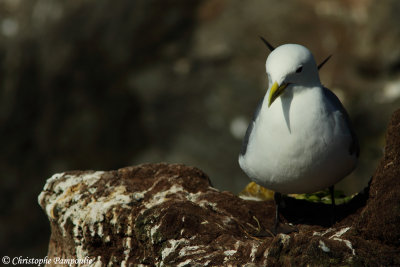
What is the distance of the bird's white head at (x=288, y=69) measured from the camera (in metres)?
4.61

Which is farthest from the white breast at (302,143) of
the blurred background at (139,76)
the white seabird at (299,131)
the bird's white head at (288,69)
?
the blurred background at (139,76)

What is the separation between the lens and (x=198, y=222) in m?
4.85

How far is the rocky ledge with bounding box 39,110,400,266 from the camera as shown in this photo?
12.7ft

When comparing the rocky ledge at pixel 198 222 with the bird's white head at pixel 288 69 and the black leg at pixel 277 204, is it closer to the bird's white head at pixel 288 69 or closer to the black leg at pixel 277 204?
the black leg at pixel 277 204

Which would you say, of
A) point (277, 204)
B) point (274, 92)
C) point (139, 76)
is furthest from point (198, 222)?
point (139, 76)

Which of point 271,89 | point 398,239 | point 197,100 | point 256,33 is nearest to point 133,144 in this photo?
point 197,100

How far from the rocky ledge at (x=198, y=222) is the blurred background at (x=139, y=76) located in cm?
694

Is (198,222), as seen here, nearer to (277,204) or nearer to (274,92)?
(277,204)

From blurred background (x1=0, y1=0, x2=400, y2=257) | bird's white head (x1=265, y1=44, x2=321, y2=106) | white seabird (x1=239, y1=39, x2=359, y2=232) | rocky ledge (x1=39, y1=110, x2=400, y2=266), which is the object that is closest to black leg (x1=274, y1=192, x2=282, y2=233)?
rocky ledge (x1=39, y1=110, x2=400, y2=266)

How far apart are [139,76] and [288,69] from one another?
9989 millimetres

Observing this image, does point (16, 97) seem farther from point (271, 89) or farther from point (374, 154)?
point (271, 89)

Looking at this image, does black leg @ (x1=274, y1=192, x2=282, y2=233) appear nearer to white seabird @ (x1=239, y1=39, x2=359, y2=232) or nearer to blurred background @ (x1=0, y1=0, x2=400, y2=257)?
white seabird @ (x1=239, y1=39, x2=359, y2=232)

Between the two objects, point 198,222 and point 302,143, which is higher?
point 302,143

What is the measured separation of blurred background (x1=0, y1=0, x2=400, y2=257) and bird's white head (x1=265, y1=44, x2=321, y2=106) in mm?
7938
